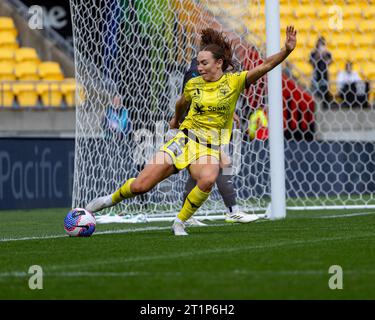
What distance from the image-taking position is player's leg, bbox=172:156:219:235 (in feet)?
27.2

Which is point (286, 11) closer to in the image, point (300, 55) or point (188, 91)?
point (300, 55)

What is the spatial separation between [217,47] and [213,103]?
1.58ft

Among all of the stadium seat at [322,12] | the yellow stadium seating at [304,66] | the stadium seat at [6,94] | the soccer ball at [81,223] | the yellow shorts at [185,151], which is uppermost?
the stadium seat at [322,12]

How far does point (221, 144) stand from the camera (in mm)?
8625

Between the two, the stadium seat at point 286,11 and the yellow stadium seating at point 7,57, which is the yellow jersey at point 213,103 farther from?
the yellow stadium seating at point 7,57

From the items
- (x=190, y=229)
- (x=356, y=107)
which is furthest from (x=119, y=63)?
(x=356, y=107)

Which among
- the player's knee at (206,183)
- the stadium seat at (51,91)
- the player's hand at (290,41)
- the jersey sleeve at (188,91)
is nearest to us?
the player's hand at (290,41)

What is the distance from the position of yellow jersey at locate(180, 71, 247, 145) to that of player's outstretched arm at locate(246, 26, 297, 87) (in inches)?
4.6

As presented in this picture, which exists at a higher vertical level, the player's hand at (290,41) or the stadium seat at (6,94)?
the stadium seat at (6,94)

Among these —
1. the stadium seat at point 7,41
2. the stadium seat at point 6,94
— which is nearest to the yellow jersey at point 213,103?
the stadium seat at point 6,94

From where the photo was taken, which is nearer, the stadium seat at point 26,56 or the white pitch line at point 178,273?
the white pitch line at point 178,273

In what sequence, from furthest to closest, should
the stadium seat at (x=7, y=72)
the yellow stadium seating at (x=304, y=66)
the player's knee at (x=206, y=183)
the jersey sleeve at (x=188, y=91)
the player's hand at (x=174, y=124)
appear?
1. the stadium seat at (x=7, y=72)
2. the yellow stadium seating at (x=304, y=66)
3. the player's hand at (x=174, y=124)
4. the jersey sleeve at (x=188, y=91)
5. the player's knee at (x=206, y=183)

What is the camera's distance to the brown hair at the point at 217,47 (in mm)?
8595

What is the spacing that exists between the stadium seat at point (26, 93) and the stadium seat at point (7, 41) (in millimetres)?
1768
